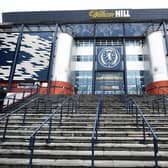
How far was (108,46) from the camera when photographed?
1115 inches

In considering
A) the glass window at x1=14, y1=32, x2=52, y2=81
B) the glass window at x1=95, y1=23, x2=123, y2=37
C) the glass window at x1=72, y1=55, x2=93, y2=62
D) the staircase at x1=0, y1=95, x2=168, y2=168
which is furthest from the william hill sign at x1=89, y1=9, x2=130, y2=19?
the staircase at x1=0, y1=95, x2=168, y2=168

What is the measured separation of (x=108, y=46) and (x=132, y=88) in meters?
7.14

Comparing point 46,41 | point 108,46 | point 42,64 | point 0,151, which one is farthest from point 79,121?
point 108,46

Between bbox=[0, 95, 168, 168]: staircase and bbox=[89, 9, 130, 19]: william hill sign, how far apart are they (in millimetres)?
24359

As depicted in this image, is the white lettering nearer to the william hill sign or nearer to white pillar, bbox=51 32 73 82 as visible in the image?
the william hill sign

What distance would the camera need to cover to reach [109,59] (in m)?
27.0

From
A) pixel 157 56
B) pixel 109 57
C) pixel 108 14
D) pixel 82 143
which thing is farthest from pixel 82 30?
pixel 82 143

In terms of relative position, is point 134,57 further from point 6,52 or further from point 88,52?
point 6,52

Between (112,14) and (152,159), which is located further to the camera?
(112,14)

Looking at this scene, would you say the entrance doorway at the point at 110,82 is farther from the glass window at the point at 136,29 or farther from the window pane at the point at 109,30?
the glass window at the point at 136,29

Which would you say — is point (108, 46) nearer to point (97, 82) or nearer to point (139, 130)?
point (97, 82)

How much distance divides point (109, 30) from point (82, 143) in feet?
84.4

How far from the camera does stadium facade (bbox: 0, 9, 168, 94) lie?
78.2 ft

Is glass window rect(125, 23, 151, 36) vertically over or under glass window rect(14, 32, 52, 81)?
over
